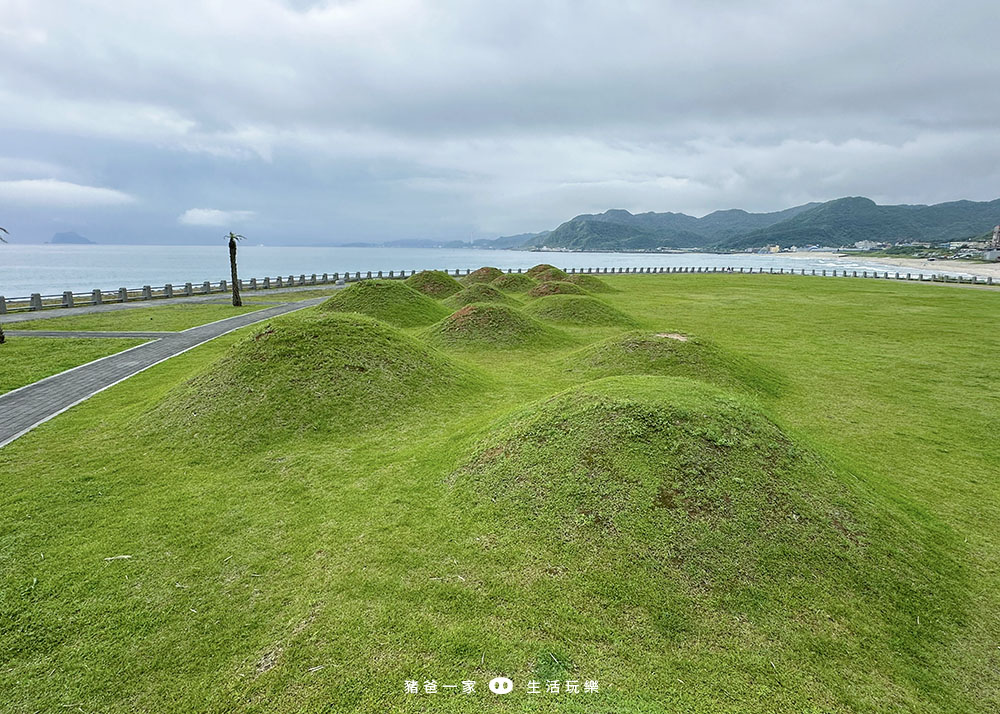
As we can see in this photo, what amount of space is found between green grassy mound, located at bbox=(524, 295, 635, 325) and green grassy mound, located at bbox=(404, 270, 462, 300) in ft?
35.5

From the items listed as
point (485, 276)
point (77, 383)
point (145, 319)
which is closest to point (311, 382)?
point (77, 383)

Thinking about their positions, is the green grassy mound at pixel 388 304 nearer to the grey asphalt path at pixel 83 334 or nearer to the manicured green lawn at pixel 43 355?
the grey asphalt path at pixel 83 334

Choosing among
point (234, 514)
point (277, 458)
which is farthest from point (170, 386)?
point (234, 514)

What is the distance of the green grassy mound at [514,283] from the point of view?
44.8 meters

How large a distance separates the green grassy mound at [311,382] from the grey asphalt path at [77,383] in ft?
10.9

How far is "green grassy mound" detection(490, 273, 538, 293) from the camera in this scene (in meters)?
44.8

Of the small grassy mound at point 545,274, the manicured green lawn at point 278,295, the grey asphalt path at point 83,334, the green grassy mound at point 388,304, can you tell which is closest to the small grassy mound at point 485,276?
the small grassy mound at point 545,274

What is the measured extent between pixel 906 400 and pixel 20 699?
20.0m

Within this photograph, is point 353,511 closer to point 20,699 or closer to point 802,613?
point 20,699

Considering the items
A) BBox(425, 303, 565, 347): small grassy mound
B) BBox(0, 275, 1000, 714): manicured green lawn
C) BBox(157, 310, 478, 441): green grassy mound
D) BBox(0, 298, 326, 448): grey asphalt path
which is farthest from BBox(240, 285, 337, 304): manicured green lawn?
BBox(0, 275, 1000, 714): manicured green lawn

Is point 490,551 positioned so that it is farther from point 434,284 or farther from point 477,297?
point 434,284

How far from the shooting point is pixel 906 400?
50.5ft

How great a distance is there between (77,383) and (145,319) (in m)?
15.7

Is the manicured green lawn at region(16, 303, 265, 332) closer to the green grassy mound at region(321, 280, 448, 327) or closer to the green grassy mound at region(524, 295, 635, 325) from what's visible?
the green grassy mound at region(321, 280, 448, 327)
